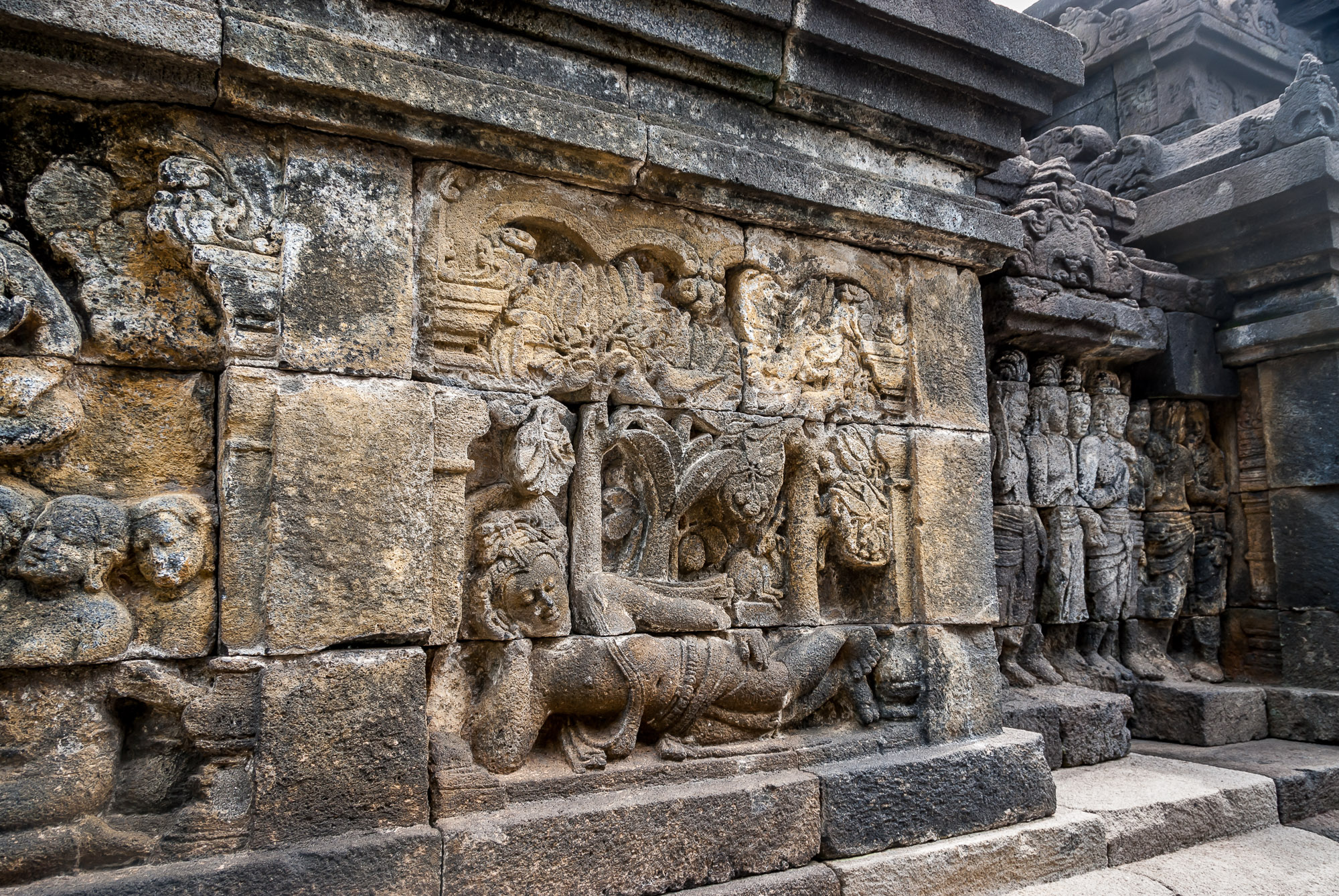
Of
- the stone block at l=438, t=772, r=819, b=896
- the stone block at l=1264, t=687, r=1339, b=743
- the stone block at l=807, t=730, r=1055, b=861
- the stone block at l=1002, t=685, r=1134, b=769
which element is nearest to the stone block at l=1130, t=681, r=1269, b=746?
the stone block at l=1264, t=687, r=1339, b=743

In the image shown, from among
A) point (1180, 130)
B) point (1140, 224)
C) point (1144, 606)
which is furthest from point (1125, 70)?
point (1144, 606)

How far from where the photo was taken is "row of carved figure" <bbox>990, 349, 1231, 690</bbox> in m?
5.04

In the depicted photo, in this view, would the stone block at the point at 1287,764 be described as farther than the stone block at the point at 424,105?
Yes

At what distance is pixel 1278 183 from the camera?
5.12m

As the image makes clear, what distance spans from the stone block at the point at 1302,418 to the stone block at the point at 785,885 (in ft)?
13.2

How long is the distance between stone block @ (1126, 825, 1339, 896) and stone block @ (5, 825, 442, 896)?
2898 mm

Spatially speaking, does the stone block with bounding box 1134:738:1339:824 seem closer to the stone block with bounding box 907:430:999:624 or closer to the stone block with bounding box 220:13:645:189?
the stone block with bounding box 907:430:999:624

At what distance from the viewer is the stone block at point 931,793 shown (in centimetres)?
326

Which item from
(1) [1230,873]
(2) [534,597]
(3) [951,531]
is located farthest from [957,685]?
(2) [534,597]

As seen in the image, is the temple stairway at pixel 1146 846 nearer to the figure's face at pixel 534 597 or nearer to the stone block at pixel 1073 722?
the stone block at pixel 1073 722

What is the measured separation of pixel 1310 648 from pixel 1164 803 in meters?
2.13

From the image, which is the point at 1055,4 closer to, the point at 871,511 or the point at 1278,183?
the point at 1278,183

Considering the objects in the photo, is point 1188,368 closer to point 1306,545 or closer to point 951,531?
point 1306,545

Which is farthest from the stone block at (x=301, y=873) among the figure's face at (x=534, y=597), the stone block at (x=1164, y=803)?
the stone block at (x=1164, y=803)
